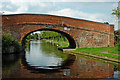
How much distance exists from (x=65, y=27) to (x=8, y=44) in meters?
9.74

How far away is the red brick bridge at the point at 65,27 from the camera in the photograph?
68.9ft

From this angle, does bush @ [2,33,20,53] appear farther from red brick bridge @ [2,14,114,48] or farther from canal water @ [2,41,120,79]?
canal water @ [2,41,120,79]

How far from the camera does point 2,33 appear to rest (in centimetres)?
1947

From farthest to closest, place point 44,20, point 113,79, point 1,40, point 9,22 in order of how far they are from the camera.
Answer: point 44,20 → point 9,22 → point 1,40 → point 113,79

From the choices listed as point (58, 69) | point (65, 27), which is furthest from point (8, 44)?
point (58, 69)

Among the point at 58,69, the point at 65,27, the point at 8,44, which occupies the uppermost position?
the point at 65,27

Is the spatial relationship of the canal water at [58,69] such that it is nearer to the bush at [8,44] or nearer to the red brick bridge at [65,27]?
the bush at [8,44]

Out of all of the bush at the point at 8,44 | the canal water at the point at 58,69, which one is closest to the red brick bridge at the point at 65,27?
the bush at the point at 8,44

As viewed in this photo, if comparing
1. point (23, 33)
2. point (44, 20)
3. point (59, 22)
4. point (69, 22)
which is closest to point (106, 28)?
point (69, 22)

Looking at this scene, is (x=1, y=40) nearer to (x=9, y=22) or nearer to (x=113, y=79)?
(x=9, y=22)

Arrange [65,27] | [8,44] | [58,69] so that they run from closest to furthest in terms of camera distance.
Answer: [58,69], [8,44], [65,27]

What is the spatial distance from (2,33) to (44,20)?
21.9 feet

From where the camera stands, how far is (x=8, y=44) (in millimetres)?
19109

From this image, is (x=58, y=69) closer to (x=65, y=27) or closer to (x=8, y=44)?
(x=8, y=44)
